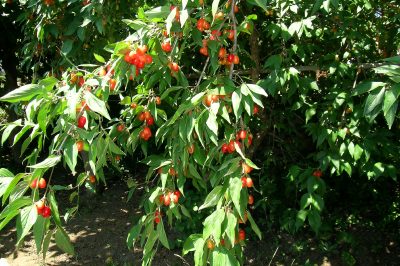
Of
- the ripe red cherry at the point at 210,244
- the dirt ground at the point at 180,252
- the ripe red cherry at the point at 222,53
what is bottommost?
the dirt ground at the point at 180,252

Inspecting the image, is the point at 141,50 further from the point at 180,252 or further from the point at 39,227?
the point at 180,252

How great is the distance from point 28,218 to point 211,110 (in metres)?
0.77

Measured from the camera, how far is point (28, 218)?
148cm

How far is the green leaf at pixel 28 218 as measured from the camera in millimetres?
1449

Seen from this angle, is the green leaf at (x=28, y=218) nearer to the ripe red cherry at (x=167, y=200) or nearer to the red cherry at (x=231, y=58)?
the ripe red cherry at (x=167, y=200)

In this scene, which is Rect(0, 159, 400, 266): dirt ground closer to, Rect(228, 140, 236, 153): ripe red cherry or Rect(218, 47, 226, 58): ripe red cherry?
Rect(228, 140, 236, 153): ripe red cherry

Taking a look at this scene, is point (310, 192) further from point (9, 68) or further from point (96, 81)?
point (9, 68)

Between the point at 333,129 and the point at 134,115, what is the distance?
1.22m

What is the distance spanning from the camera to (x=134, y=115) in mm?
2156

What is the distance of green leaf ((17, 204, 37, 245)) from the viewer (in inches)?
57.1

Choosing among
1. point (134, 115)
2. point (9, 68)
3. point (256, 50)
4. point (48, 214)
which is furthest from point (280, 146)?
point (9, 68)

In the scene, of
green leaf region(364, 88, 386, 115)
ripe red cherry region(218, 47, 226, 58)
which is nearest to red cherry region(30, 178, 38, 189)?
ripe red cherry region(218, 47, 226, 58)

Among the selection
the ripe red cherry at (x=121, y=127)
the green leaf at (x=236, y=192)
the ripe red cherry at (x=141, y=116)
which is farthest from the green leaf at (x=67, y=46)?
the green leaf at (x=236, y=192)

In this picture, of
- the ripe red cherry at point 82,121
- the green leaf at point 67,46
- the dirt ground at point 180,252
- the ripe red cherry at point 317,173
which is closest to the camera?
the ripe red cherry at point 82,121
